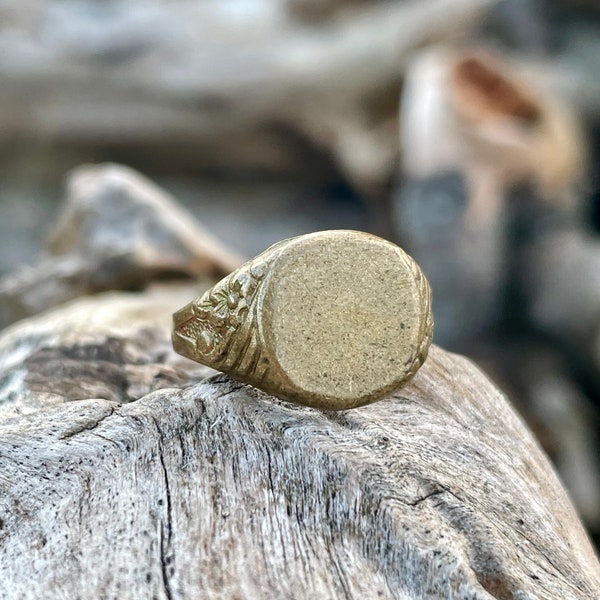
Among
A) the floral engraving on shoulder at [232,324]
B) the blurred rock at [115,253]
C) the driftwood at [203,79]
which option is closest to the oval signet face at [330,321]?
the floral engraving on shoulder at [232,324]

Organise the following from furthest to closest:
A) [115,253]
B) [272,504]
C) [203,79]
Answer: [203,79] → [115,253] → [272,504]

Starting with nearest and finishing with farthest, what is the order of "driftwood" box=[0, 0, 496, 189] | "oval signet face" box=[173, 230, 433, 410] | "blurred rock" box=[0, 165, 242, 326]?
1. "oval signet face" box=[173, 230, 433, 410]
2. "blurred rock" box=[0, 165, 242, 326]
3. "driftwood" box=[0, 0, 496, 189]

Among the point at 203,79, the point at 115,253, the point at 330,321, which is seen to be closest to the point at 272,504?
the point at 330,321

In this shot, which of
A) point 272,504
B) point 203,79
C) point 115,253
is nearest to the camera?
point 272,504

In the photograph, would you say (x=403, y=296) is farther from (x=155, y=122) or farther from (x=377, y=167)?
(x=155, y=122)

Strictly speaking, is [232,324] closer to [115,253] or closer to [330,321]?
[330,321]

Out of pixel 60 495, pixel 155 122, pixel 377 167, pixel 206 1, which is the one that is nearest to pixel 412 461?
pixel 60 495

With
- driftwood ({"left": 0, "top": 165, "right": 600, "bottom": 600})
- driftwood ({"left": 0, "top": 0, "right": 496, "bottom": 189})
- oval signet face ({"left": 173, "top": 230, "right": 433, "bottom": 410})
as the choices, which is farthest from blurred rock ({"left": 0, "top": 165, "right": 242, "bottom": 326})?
driftwood ({"left": 0, "top": 0, "right": 496, "bottom": 189})

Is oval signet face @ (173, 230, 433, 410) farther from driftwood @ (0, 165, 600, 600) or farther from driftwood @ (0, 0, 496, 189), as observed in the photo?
driftwood @ (0, 0, 496, 189)

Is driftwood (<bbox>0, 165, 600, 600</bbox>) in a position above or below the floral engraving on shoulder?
below
